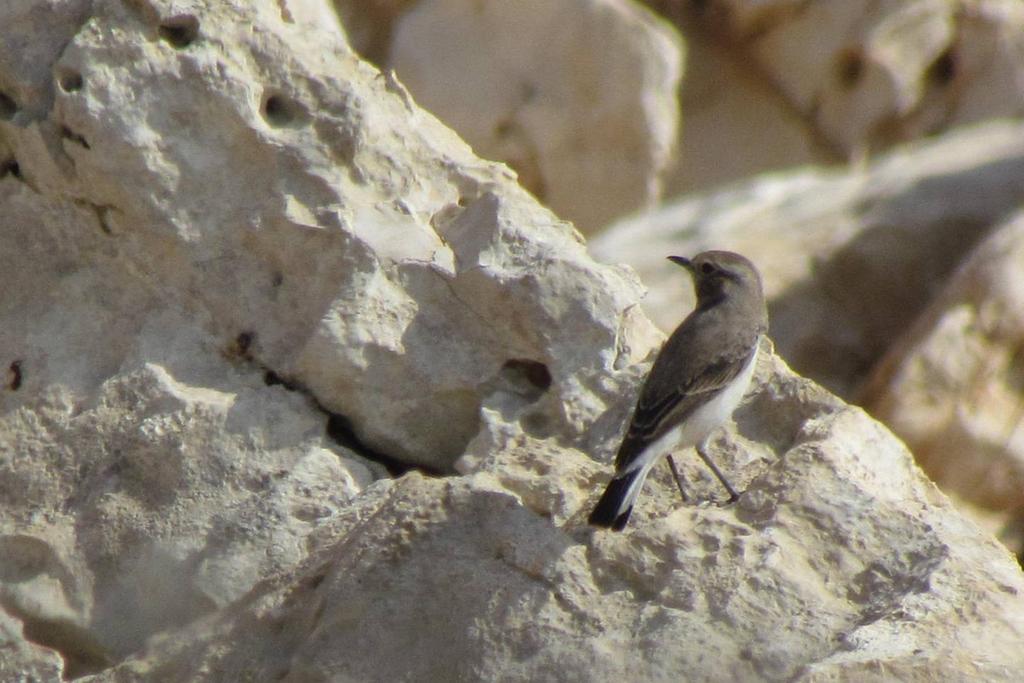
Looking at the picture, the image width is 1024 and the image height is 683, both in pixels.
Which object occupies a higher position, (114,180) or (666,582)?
(114,180)

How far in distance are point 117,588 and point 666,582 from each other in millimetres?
2017

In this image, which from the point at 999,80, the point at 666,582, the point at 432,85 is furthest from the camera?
the point at 999,80

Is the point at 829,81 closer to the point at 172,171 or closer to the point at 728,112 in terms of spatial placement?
the point at 728,112

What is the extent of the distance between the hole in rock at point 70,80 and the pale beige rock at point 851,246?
5495 millimetres

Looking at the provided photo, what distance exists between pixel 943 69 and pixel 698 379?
33.8 ft

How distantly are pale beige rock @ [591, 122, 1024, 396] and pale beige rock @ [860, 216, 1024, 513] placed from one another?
847 millimetres

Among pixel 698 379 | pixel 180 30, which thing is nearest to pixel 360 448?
pixel 698 379

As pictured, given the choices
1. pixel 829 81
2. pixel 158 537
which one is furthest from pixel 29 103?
pixel 829 81

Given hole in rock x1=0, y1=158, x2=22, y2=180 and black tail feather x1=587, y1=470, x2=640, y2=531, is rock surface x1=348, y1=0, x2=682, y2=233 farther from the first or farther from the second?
black tail feather x1=587, y1=470, x2=640, y2=531

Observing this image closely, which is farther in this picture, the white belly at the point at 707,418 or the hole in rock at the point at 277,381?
the hole in rock at the point at 277,381

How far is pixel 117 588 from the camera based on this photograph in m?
5.97

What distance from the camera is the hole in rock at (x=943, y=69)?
15523mm

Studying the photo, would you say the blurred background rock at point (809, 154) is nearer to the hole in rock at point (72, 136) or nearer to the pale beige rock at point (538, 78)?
the pale beige rock at point (538, 78)

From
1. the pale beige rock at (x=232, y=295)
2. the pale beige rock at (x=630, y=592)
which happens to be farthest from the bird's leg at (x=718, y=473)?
the pale beige rock at (x=232, y=295)
